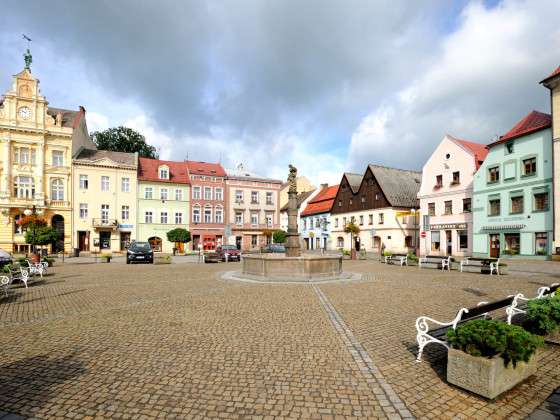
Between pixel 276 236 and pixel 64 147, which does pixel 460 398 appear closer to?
pixel 276 236

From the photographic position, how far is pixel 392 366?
4.80m

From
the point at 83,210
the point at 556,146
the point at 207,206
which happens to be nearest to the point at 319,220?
the point at 207,206

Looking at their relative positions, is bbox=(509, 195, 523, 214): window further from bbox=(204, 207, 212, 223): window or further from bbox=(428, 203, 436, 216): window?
bbox=(204, 207, 212, 223): window

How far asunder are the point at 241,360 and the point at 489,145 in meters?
31.4

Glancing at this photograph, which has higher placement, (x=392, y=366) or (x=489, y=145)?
(x=489, y=145)

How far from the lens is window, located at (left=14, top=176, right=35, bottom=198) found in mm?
36156

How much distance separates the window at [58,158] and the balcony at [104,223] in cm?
752

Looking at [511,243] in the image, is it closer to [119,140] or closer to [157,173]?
[157,173]

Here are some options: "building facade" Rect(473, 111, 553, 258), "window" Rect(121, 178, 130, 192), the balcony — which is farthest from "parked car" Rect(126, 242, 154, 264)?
"building facade" Rect(473, 111, 553, 258)

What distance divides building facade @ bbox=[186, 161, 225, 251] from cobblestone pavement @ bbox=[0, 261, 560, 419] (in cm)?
3680

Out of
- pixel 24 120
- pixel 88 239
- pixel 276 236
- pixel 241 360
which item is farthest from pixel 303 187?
pixel 241 360

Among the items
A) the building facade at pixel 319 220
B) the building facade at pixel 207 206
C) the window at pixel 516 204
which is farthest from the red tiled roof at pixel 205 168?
the window at pixel 516 204

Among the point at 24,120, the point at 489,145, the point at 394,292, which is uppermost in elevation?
the point at 24,120

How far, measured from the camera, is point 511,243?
26719 mm
